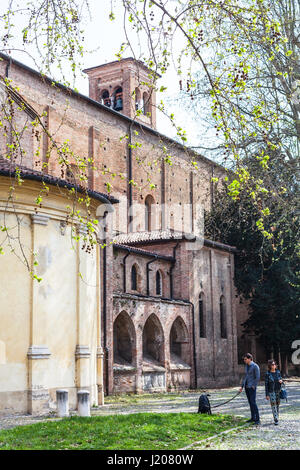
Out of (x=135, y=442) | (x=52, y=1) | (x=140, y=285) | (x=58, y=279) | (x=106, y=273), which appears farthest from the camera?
(x=140, y=285)

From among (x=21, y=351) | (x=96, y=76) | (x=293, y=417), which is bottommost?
(x=293, y=417)

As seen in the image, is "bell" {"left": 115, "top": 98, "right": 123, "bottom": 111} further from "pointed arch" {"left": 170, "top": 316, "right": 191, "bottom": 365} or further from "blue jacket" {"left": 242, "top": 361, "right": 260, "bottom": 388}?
"blue jacket" {"left": 242, "top": 361, "right": 260, "bottom": 388}

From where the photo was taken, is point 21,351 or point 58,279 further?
point 58,279

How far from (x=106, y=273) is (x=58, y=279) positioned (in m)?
5.84

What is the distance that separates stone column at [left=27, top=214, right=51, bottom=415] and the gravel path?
56cm

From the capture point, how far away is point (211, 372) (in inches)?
1145

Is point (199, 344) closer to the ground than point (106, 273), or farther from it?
closer to the ground

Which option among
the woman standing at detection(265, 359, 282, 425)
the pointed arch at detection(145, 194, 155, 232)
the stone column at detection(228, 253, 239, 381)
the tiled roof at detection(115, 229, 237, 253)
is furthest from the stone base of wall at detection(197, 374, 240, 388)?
the woman standing at detection(265, 359, 282, 425)

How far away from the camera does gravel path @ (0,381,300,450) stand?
10.7 m

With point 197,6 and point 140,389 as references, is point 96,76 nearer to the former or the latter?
point 140,389

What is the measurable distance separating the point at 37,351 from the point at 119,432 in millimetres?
4668

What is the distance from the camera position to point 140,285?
2698 centimetres
